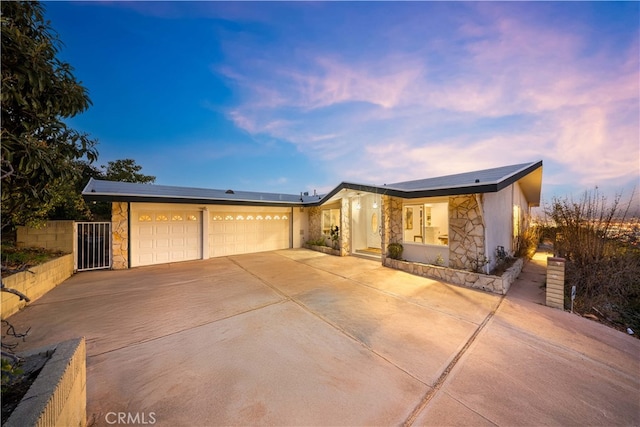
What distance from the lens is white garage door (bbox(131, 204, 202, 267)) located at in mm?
8719

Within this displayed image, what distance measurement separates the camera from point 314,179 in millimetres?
28469

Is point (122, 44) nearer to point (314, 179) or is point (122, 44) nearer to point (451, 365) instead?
point (451, 365)

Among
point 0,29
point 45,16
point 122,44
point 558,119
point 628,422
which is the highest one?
point 122,44

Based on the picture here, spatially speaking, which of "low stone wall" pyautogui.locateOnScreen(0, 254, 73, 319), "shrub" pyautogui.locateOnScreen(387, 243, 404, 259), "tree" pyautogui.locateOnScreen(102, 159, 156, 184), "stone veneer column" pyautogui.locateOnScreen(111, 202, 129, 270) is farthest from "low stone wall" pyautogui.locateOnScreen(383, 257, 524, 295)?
"tree" pyautogui.locateOnScreen(102, 159, 156, 184)

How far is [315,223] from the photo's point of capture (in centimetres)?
1300

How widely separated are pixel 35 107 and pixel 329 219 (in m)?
10.8

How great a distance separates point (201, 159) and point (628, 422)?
24.2m

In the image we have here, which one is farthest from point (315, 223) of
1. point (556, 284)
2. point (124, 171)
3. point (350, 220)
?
point (124, 171)

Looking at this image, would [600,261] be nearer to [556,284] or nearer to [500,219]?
[556,284]

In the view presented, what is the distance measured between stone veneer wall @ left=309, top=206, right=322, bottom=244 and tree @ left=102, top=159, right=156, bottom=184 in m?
13.1

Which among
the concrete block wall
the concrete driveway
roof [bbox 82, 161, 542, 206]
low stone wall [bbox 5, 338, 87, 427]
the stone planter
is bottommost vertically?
the concrete driveway

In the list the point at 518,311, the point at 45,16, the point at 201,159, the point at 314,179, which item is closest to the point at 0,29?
the point at 45,16

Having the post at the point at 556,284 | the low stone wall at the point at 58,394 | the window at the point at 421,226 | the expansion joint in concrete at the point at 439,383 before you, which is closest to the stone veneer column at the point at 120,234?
the low stone wall at the point at 58,394

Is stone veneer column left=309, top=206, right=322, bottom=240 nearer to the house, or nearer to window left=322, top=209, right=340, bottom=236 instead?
the house
